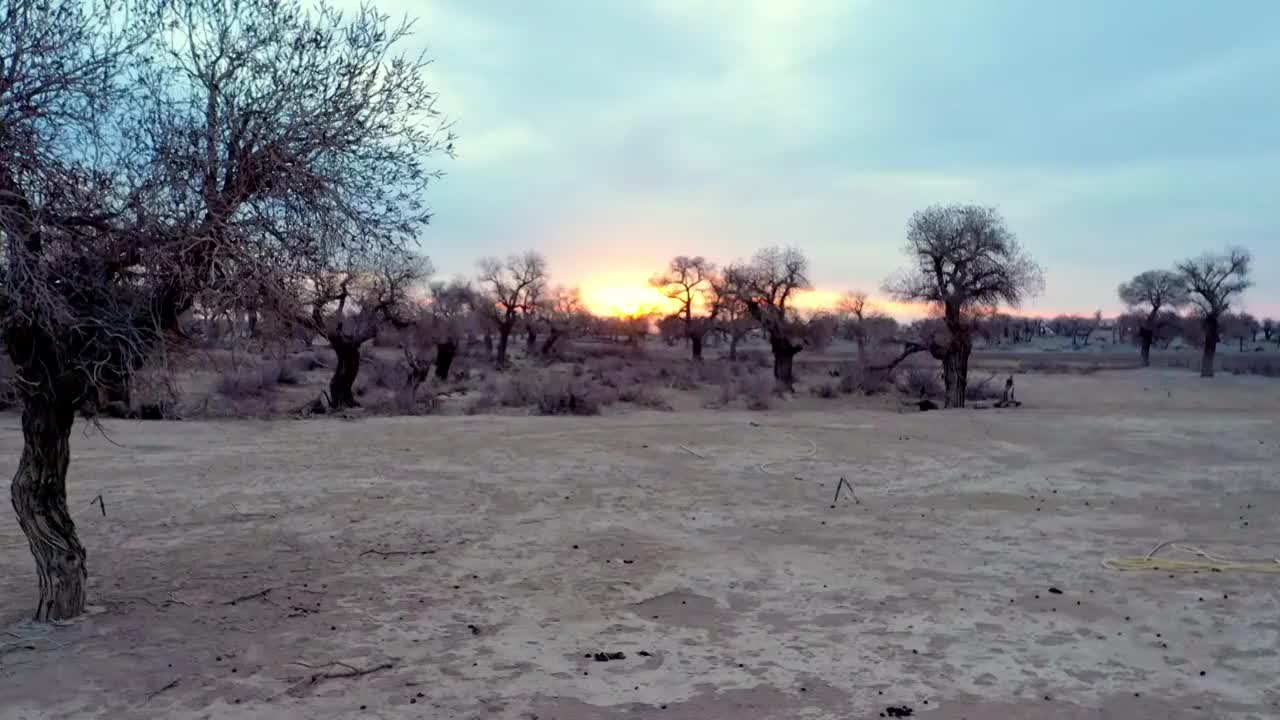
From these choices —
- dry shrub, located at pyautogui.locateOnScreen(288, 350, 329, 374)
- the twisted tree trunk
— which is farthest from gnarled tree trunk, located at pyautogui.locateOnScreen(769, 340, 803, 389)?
the twisted tree trunk

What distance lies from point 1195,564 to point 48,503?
9.39 metres

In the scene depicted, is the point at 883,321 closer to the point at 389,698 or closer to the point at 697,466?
the point at 697,466

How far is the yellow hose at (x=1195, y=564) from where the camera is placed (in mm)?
8016

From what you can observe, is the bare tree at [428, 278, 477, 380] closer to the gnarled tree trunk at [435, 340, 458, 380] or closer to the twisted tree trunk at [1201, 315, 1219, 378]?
the gnarled tree trunk at [435, 340, 458, 380]

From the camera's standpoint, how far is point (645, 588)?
7.64 meters

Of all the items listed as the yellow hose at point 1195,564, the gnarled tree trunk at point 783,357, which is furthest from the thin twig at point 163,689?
the gnarled tree trunk at point 783,357

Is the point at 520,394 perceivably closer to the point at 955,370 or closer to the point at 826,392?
the point at 826,392

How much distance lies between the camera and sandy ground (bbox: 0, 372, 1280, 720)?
536 cm

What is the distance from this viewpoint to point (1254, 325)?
101 metres

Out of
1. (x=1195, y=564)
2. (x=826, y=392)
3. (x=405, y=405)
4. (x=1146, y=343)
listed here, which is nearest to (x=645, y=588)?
(x=1195, y=564)

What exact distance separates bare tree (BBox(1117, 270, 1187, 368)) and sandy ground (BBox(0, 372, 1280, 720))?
174ft

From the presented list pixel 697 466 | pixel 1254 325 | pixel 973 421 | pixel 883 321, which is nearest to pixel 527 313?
pixel 883 321

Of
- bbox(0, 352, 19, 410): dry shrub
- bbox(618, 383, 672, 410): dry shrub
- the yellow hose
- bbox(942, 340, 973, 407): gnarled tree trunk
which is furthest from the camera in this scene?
bbox(942, 340, 973, 407): gnarled tree trunk

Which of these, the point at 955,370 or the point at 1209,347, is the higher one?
the point at 1209,347
